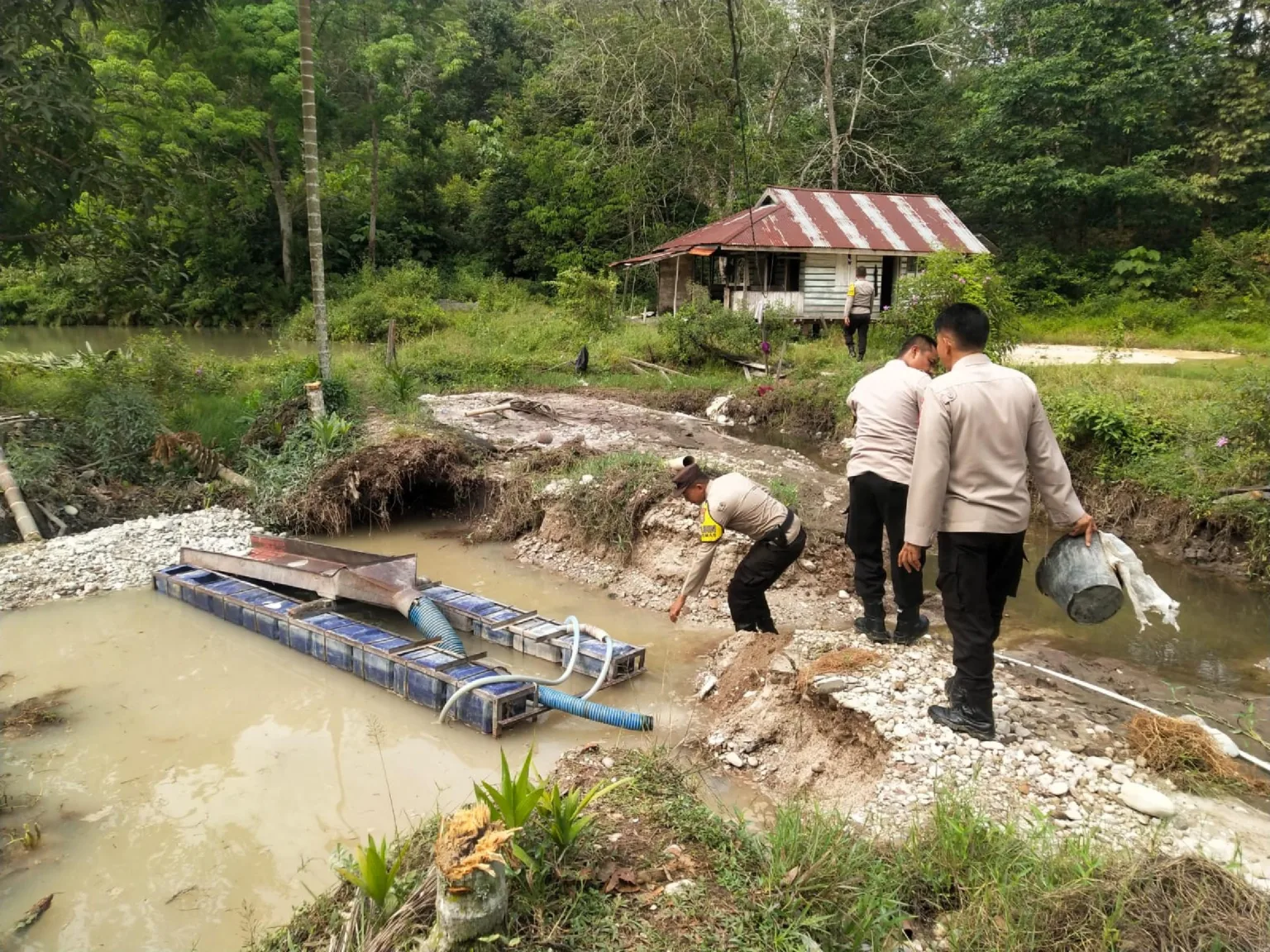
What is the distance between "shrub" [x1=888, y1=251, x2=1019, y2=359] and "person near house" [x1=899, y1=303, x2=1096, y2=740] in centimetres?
825

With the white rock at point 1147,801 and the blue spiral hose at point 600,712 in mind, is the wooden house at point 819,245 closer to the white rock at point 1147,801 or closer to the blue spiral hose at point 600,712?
the blue spiral hose at point 600,712

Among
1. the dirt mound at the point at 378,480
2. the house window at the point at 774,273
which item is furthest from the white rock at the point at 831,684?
the house window at the point at 774,273

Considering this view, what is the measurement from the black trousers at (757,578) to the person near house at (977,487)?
146 centimetres

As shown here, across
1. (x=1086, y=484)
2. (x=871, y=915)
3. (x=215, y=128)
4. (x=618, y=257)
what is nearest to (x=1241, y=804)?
(x=871, y=915)

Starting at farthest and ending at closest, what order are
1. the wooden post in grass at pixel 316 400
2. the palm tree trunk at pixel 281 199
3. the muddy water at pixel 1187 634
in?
the palm tree trunk at pixel 281 199, the wooden post in grass at pixel 316 400, the muddy water at pixel 1187 634

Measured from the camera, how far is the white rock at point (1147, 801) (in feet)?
11.6

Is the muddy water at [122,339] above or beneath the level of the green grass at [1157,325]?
beneath

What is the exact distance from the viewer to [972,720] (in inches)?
161

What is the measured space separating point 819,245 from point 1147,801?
1821 cm

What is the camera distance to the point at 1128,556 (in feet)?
13.4

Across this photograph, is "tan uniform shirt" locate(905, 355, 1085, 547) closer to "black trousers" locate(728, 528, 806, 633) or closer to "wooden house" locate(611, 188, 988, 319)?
"black trousers" locate(728, 528, 806, 633)

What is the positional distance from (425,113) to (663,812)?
3443 cm

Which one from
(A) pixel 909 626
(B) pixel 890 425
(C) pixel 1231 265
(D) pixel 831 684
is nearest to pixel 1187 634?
(A) pixel 909 626

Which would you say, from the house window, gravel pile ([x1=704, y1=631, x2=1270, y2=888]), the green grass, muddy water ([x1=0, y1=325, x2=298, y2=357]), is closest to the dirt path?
gravel pile ([x1=704, y1=631, x2=1270, y2=888])
